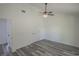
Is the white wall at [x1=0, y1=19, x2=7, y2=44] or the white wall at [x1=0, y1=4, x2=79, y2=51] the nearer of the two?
the white wall at [x1=0, y1=19, x2=7, y2=44]

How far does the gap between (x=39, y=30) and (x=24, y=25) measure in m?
0.48

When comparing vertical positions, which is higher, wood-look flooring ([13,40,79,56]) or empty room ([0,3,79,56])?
empty room ([0,3,79,56])

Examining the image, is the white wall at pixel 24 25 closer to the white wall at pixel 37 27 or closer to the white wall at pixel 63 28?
the white wall at pixel 37 27

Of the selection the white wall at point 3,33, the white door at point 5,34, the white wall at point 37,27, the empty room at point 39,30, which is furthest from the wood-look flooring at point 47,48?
the white wall at point 3,33

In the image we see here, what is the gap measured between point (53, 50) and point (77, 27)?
0.97m

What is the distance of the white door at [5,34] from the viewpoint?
8.25 feet

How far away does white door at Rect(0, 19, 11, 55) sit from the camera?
2515mm

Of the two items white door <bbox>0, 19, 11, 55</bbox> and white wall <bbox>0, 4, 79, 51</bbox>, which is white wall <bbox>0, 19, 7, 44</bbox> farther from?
white wall <bbox>0, 4, 79, 51</bbox>

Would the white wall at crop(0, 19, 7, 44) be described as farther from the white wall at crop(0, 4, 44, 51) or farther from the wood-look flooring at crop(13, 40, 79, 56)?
the wood-look flooring at crop(13, 40, 79, 56)

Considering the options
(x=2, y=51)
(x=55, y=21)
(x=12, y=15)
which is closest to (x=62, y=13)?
(x=55, y=21)

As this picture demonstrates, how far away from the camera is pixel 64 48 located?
279cm

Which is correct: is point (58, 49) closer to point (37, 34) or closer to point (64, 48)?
point (64, 48)

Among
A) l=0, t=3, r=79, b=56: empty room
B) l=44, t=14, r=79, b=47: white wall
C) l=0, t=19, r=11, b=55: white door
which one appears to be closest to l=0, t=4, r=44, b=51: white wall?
l=0, t=3, r=79, b=56: empty room

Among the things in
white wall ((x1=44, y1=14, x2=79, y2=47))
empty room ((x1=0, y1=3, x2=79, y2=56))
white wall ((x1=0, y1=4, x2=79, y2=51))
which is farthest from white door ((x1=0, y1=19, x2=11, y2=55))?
white wall ((x1=44, y1=14, x2=79, y2=47))
